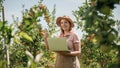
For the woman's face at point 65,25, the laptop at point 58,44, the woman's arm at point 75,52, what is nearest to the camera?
the laptop at point 58,44

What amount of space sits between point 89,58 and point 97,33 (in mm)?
7877

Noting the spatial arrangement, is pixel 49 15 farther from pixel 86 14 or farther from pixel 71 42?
pixel 86 14

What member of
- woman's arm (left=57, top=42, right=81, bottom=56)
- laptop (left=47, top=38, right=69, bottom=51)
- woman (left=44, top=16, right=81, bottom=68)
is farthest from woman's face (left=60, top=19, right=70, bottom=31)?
laptop (left=47, top=38, right=69, bottom=51)

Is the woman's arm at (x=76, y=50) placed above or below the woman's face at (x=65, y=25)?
below

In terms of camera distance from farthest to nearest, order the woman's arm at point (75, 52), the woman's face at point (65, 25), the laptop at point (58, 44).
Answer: the woman's face at point (65, 25) → the woman's arm at point (75, 52) → the laptop at point (58, 44)

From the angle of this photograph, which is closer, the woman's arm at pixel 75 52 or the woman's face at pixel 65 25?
the woman's arm at pixel 75 52

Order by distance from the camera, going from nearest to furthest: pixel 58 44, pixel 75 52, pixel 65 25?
pixel 58 44, pixel 75 52, pixel 65 25

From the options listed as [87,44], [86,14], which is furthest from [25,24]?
[87,44]

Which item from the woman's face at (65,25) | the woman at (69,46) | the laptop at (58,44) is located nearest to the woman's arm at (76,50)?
the woman at (69,46)

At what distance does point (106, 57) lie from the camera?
8773mm

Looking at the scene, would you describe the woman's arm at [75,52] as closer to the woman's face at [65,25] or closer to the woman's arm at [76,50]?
the woman's arm at [76,50]

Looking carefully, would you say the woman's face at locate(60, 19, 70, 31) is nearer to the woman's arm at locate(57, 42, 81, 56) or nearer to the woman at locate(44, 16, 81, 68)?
the woman at locate(44, 16, 81, 68)

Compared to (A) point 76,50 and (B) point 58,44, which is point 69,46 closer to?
(A) point 76,50

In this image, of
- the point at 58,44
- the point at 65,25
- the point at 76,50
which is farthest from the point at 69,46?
the point at 58,44
